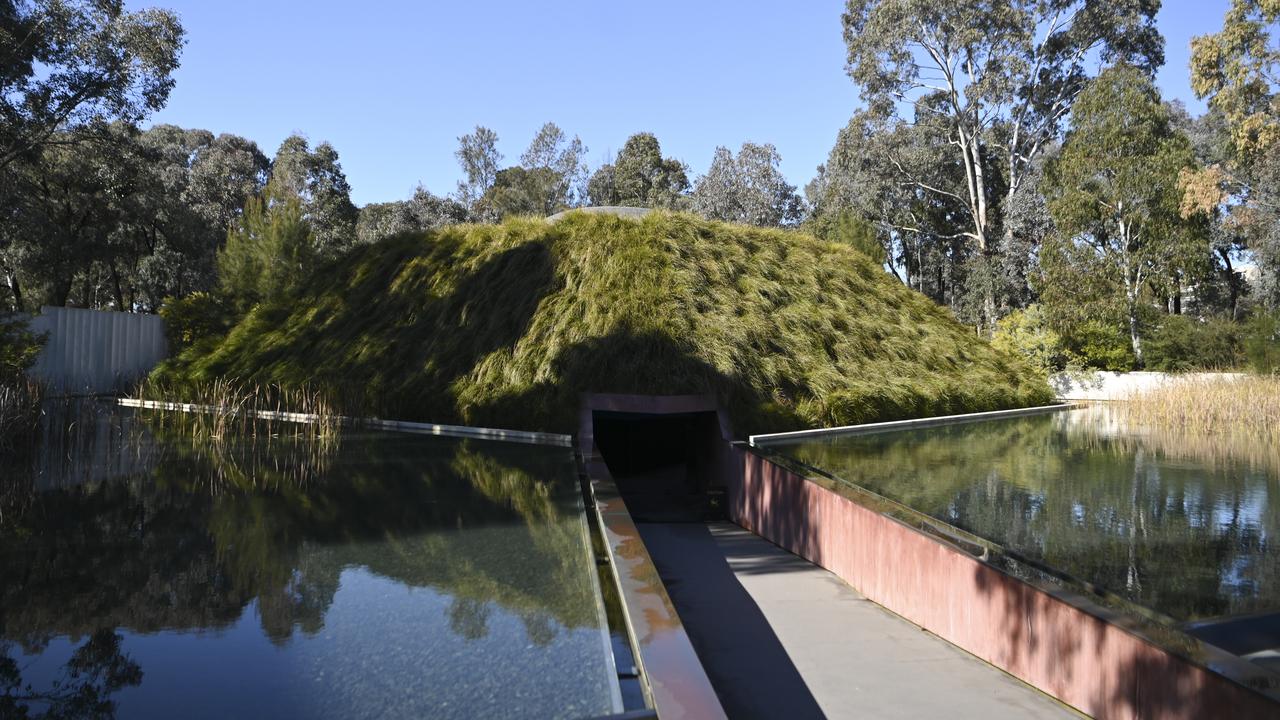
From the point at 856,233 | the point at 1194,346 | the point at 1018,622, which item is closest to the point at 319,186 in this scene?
the point at 856,233

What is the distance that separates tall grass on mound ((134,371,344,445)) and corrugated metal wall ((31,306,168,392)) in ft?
8.17

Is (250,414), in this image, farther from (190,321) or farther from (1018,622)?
(1018,622)

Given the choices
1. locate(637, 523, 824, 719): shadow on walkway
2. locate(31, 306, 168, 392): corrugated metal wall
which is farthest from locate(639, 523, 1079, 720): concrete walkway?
locate(31, 306, 168, 392): corrugated metal wall

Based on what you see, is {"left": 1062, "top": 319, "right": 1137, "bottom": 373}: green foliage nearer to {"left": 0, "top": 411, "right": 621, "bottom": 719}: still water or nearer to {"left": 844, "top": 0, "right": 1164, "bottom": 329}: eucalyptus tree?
{"left": 844, "top": 0, "right": 1164, "bottom": 329}: eucalyptus tree

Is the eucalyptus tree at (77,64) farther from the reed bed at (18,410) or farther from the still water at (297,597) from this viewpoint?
the still water at (297,597)

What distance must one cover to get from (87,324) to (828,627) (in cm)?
1363

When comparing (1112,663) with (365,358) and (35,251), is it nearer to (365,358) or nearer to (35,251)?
(365,358)

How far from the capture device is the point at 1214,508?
475 cm

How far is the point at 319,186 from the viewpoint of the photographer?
94.9 feet

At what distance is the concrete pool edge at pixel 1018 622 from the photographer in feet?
8.30

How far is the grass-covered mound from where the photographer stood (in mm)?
8625

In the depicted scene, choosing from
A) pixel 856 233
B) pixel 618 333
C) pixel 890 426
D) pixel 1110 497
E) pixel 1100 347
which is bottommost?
pixel 1110 497

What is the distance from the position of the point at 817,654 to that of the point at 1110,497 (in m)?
2.27

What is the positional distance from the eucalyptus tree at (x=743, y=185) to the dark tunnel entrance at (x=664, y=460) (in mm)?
18818
